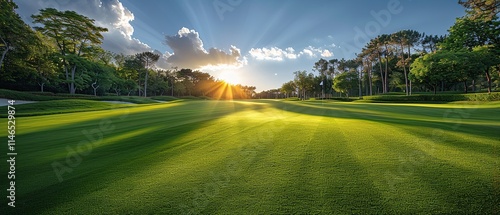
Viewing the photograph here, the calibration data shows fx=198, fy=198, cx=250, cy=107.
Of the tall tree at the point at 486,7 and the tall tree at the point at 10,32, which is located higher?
the tall tree at the point at 10,32

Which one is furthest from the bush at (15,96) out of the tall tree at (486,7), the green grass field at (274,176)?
the tall tree at (486,7)

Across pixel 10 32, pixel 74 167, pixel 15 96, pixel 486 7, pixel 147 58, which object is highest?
pixel 147 58

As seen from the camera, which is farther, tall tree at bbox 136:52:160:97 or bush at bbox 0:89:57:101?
tall tree at bbox 136:52:160:97

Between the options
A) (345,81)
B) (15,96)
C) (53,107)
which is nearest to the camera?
(53,107)

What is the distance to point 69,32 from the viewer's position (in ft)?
140

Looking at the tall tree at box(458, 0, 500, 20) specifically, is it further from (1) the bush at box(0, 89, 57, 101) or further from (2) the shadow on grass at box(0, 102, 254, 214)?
(1) the bush at box(0, 89, 57, 101)

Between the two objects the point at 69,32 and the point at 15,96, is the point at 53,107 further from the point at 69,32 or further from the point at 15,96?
the point at 69,32

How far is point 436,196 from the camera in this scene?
9.05 feet

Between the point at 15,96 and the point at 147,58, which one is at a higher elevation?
the point at 147,58

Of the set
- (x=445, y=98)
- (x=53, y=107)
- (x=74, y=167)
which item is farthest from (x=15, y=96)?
(x=445, y=98)

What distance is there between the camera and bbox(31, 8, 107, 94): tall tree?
131ft

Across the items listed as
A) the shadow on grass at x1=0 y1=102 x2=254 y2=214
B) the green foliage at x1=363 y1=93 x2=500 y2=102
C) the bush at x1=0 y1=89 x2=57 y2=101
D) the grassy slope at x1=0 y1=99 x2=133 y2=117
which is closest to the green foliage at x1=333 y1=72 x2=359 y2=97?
the green foliage at x1=363 y1=93 x2=500 y2=102

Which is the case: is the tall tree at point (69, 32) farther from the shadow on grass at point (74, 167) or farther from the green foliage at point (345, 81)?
the green foliage at point (345, 81)

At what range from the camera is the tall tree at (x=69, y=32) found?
39.8 m
